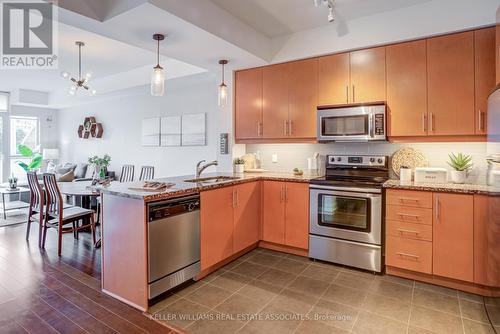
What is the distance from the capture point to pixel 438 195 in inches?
100

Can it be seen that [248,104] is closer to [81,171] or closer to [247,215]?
[247,215]

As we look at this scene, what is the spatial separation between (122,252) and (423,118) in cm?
307

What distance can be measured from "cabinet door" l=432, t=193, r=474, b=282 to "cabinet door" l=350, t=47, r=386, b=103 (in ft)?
4.04

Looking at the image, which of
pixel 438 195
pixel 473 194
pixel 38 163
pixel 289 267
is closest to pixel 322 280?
pixel 289 267

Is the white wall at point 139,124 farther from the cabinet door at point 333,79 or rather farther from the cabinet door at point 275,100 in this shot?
the cabinet door at point 333,79

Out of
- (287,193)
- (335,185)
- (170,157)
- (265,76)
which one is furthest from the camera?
(170,157)

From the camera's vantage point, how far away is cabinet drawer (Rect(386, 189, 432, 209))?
2590 mm

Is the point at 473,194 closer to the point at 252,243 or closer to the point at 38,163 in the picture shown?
the point at 252,243

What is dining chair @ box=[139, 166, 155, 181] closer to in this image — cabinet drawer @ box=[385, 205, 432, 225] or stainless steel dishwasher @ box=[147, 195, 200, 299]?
stainless steel dishwasher @ box=[147, 195, 200, 299]

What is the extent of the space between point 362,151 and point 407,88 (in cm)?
85

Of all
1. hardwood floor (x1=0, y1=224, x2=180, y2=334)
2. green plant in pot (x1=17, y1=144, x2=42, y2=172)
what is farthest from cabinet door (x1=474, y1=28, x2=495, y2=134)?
green plant in pot (x1=17, y1=144, x2=42, y2=172)

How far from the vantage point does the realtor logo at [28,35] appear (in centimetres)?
269

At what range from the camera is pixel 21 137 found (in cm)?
796

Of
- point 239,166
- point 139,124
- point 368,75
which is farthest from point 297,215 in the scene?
point 139,124
